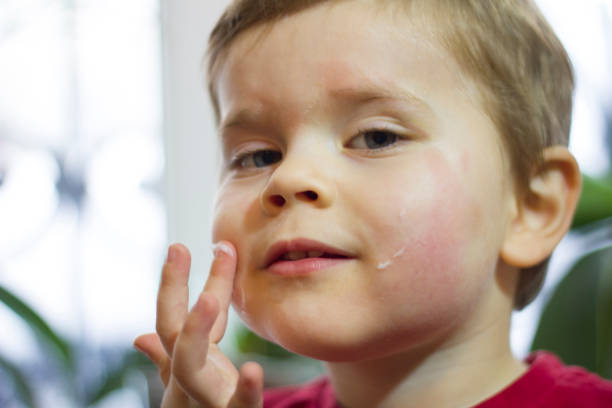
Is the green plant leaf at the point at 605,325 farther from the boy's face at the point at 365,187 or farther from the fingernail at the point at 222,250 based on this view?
the fingernail at the point at 222,250

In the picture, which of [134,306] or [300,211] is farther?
[134,306]

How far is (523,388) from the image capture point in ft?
2.63

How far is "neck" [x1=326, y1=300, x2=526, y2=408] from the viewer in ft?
2.55

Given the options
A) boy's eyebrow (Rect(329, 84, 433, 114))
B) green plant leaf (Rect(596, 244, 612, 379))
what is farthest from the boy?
green plant leaf (Rect(596, 244, 612, 379))

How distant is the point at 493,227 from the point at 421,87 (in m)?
0.20

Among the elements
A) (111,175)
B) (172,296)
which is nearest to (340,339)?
(172,296)

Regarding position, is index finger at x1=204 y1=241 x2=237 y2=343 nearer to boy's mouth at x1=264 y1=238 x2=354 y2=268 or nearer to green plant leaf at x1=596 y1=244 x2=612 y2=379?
boy's mouth at x1=264 y1=238 x2=354 y2=268

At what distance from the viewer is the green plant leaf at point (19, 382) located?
1.17 m

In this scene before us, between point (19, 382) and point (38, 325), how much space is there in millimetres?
115

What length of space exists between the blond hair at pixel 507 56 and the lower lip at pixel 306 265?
0.29 metres

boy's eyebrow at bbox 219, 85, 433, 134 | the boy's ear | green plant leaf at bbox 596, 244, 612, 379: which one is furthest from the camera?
green plant leaf at bbox 596, 244, 612, 379

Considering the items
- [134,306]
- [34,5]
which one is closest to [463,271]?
[134,306]

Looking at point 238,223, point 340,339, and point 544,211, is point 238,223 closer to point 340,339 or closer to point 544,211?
point 340,339

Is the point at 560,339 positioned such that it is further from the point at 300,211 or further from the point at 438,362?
the point at 300,211
